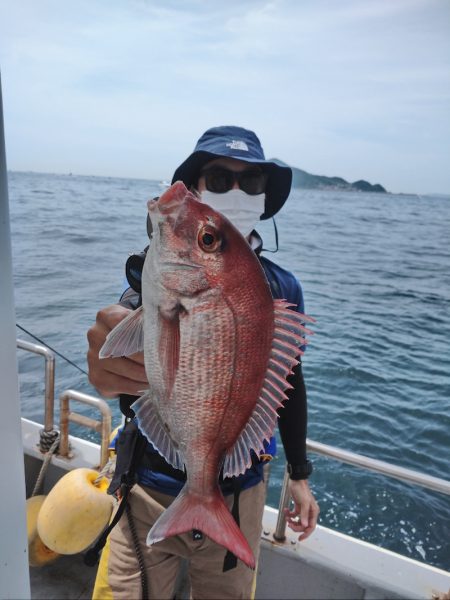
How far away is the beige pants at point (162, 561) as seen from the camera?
210 cm

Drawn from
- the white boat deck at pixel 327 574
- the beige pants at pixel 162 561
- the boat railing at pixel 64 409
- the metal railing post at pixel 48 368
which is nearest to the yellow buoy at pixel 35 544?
the white boat deck at pixel 327 574

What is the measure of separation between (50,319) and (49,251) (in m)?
7.97

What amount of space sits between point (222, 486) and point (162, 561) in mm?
510

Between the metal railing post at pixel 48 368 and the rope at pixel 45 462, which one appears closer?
the metal railing post at pixel 48 368

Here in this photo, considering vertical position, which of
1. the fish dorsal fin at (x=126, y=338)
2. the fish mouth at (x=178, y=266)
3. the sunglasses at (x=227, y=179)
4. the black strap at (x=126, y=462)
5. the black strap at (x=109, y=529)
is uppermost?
the sunglasses at (x=227, y=179)

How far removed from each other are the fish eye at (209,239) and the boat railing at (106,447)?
6.09ft

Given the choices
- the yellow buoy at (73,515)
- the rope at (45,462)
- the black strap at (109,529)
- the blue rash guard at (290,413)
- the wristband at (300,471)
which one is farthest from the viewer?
the rope at (45,462)

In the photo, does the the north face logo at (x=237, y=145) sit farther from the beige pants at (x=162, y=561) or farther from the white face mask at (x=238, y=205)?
the beige pants at (x=162, y=561)

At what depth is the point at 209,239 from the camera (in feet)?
4.04

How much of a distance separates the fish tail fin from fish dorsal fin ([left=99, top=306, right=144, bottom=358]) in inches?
20.2

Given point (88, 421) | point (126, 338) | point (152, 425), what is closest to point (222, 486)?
point (152, 425)

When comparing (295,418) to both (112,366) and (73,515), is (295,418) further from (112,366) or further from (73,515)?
(73,515)

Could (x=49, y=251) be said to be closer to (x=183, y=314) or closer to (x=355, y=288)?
(x=355, y=288)

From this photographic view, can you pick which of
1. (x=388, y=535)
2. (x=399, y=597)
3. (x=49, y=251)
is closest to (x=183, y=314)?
(x=399, y=597)
